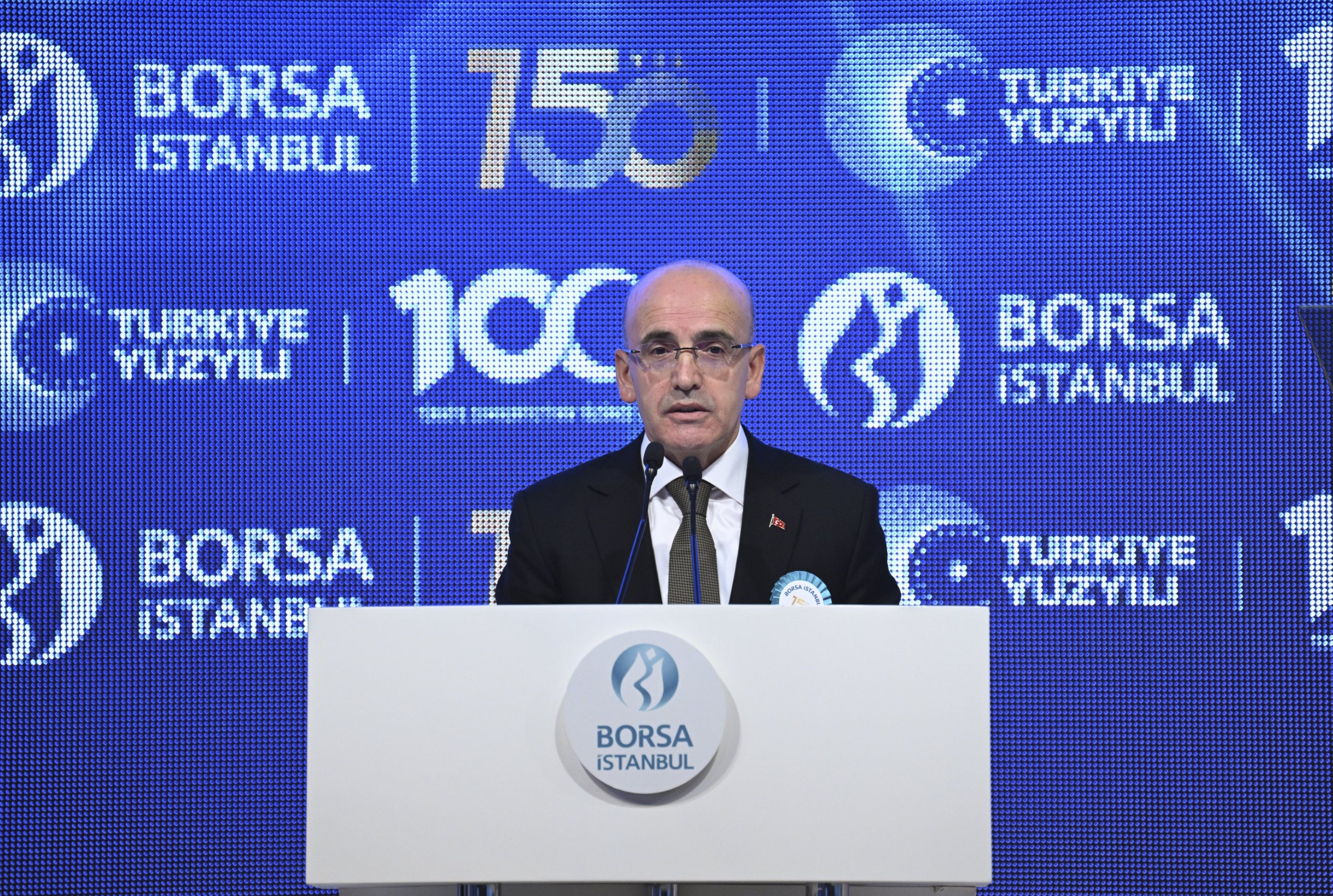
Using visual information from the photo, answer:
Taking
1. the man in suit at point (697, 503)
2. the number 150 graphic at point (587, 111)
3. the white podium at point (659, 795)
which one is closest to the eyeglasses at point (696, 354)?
the man in suit at point (697, 503)

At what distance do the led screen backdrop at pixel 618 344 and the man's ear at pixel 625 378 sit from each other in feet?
3.75

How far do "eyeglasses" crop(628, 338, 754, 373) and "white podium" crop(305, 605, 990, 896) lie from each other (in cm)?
91

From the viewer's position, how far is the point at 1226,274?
3.41m

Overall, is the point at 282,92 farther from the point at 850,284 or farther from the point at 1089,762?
the point at 1089,762

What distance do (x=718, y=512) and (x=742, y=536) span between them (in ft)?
0.25

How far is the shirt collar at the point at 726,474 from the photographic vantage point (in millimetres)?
2143

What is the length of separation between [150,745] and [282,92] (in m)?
1.82

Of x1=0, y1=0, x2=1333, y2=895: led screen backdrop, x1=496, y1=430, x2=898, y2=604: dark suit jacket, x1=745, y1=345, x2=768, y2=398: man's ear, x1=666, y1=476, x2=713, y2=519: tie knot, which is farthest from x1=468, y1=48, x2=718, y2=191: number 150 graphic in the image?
x1=666, y1=476, x2=713, y2=519: tie knot

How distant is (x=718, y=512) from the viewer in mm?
2176

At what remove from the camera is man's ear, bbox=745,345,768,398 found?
88.4 inches

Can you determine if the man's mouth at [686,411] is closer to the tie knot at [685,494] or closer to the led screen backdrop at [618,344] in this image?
the tie knot at [685,494]

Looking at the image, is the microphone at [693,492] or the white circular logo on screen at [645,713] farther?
the microphone at [693,492]

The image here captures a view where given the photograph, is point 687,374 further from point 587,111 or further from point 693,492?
point 587,111

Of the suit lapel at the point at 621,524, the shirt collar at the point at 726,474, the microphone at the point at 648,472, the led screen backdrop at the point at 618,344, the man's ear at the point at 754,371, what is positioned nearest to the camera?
the microphone at the point at 648,472
